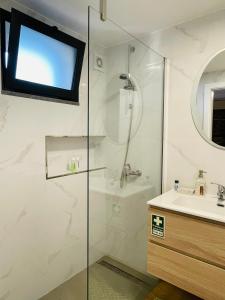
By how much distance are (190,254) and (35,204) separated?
1163mm

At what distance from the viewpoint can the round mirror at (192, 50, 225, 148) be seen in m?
1.71

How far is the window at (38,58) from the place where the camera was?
57.8 inches

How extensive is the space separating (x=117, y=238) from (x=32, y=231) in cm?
69

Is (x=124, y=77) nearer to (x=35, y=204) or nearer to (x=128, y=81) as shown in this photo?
(x=128, y=81)

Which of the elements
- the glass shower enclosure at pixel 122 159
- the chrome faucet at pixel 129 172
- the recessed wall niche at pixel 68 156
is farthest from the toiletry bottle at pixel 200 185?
the recessed wall niche at pixel 68 156

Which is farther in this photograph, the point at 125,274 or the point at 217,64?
the point at 125,274

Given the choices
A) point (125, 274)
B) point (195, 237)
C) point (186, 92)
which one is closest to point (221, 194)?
point (195, 237)

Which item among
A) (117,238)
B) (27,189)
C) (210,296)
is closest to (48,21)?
(27,189)

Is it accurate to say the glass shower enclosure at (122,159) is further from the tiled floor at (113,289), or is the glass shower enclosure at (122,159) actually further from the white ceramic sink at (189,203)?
the white ceramic sink at (189,203)

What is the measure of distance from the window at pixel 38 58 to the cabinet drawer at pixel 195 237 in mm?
1229

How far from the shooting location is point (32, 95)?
170 centimetres

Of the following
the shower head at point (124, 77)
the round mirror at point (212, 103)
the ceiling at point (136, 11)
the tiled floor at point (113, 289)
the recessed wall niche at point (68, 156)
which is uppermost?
the ceiling at point (136, 11)

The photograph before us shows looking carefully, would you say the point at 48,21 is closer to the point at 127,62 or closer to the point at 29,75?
the point at 29,75

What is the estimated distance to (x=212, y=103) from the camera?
5.75 feet
